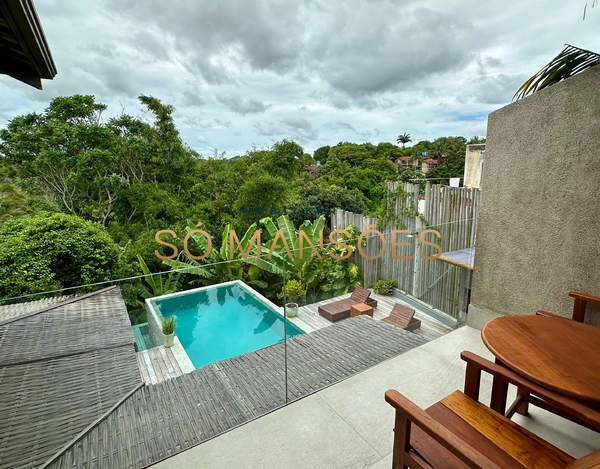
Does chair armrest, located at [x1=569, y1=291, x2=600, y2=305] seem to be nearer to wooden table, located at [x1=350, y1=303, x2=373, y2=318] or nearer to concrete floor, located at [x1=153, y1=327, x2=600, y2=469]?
concrete floor, located at [x1=153, y1=327, x2=600, y2=469]

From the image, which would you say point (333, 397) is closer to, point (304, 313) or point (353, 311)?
point (304, 313)

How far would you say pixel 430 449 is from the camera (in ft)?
4.56

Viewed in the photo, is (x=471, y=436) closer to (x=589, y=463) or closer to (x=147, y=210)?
(x=589, y=463)

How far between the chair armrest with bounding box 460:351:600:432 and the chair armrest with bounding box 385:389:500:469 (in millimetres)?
524

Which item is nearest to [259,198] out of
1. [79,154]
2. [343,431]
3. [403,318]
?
[79,154]

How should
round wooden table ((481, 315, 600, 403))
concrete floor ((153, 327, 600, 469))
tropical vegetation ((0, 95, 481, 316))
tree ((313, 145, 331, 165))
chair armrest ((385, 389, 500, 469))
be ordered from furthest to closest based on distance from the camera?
tree ((313, 145, 331, 165))
tropical vegetation ((0, 95, 481, 316))
concrete floor ((153, 327, 600, 469))
round wooden table ((481, 315, 600, 403))
chair armrest ((385, 389, 500, 469))

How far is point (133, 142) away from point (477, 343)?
1258cm

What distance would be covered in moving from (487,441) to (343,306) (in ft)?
12.5

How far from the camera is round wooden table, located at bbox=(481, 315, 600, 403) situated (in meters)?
1.40

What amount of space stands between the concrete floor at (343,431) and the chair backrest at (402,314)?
212 centimetres

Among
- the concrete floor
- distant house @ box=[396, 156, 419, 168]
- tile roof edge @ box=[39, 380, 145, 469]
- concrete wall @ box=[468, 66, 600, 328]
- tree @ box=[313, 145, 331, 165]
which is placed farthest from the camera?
tree @ box=[313, 145, 331, 165]

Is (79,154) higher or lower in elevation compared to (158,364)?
higher

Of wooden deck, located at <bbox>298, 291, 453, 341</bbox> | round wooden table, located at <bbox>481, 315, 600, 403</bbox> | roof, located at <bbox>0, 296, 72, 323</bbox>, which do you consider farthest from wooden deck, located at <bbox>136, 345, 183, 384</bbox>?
round wooden table, located at <bbox>481, 315, 600, 403</bbox>

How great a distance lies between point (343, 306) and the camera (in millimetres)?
5234
